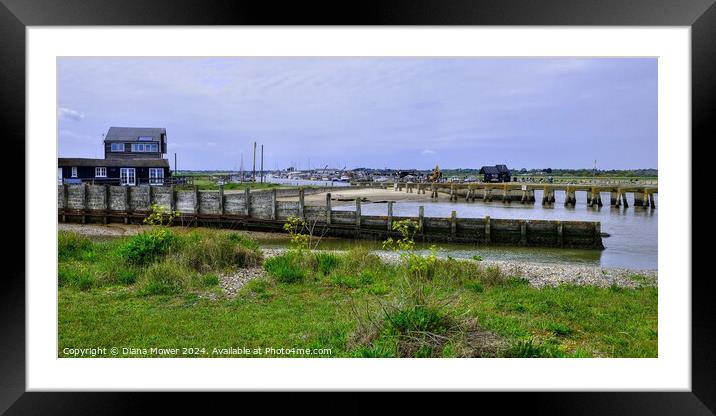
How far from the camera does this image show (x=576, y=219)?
14.9 meters

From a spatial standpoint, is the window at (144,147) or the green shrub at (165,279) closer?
the green shrub at (165,279)

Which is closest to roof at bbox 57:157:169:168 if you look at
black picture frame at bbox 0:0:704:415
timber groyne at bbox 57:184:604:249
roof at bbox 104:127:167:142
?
timber groyne at bbox 57:184:604:249

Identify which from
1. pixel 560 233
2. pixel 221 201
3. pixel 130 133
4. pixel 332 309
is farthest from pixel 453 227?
pixel 130 133

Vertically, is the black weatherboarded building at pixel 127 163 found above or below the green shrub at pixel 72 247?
above

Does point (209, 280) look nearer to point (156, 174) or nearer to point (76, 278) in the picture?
point (76, 278)

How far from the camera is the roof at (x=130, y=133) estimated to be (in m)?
10.4

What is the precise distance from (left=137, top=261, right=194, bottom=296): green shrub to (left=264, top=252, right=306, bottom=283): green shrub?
0.97 m

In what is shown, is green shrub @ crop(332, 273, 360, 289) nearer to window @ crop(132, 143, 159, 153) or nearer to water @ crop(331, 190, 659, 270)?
water @ crop(331, 190, 659, 270)

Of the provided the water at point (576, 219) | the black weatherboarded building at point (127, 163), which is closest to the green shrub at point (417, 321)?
the water at point (576, 219)

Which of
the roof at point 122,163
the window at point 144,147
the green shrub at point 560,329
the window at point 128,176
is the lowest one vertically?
the green shrub at point 560,329

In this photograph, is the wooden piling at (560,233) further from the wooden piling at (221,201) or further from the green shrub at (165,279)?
the green shrub at (165,279)

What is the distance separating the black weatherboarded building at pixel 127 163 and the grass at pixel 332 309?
6.75 m
